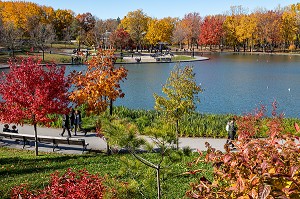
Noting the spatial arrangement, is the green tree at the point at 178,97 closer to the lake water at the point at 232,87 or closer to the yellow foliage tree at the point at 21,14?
the lake water at the point at 232,87

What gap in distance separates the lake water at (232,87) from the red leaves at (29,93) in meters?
13.5

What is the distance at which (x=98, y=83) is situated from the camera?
14.8 m

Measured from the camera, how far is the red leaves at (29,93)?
14.5 meters

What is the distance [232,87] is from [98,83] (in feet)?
84.6

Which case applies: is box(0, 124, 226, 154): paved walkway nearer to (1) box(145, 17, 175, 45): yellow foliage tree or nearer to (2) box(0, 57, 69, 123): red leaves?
(2) box(0, 57, 69, 123): red leaves

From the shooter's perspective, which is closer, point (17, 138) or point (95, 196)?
point (95, 196)

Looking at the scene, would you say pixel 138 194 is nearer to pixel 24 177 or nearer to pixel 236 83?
pixel 24 177

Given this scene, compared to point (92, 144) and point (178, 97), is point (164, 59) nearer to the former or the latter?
point (92, 144)

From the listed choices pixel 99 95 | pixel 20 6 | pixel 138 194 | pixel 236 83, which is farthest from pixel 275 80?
pixel 20 6

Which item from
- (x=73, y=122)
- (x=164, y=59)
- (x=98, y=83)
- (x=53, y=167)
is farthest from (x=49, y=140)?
(x=164, y=59)

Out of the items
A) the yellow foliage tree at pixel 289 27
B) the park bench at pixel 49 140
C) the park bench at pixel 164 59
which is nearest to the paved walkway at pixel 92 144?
the park bench at pixel 49 140

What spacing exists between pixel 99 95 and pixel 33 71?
9.27 ft

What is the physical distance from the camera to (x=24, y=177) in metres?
12.1

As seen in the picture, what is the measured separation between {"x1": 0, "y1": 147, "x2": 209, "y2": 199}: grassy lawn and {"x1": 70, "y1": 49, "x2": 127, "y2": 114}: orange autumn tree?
2267mm
